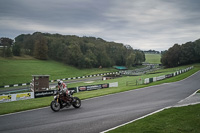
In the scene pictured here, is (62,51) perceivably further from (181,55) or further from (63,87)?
(63,87)

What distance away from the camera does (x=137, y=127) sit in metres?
8.19

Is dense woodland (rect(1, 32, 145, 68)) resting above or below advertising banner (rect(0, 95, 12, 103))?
above

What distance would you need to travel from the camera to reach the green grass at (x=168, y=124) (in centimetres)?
760

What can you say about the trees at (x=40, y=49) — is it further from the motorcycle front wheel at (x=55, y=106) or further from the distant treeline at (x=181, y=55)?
the motorcycle front wheel at (x=55, y=106)

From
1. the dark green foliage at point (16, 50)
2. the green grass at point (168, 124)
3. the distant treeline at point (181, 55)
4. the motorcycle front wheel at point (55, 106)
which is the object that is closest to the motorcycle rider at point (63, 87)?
the motorcycle front wheel at point (55, 106)

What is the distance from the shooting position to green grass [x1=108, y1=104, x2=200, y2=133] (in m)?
7.60

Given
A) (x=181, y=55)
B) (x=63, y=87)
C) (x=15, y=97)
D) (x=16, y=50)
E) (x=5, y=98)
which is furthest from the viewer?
(x=181, y=55)

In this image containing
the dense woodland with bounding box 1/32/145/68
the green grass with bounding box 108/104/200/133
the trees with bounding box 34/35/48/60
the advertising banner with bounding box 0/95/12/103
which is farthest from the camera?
the trees with bounding box 34/35/48/60

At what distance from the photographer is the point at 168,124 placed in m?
8.32

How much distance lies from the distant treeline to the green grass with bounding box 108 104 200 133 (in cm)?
8829

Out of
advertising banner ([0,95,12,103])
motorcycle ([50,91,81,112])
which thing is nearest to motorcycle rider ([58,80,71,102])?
motorcycle ([50,91,81,112])

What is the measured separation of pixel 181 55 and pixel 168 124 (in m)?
94.7

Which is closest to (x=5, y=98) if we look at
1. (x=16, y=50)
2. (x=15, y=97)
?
(x=15, y=97)

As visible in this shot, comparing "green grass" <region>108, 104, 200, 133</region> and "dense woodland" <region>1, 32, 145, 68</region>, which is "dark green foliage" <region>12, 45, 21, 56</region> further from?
"green grass" <region>108, 104, 200, 133</region>
